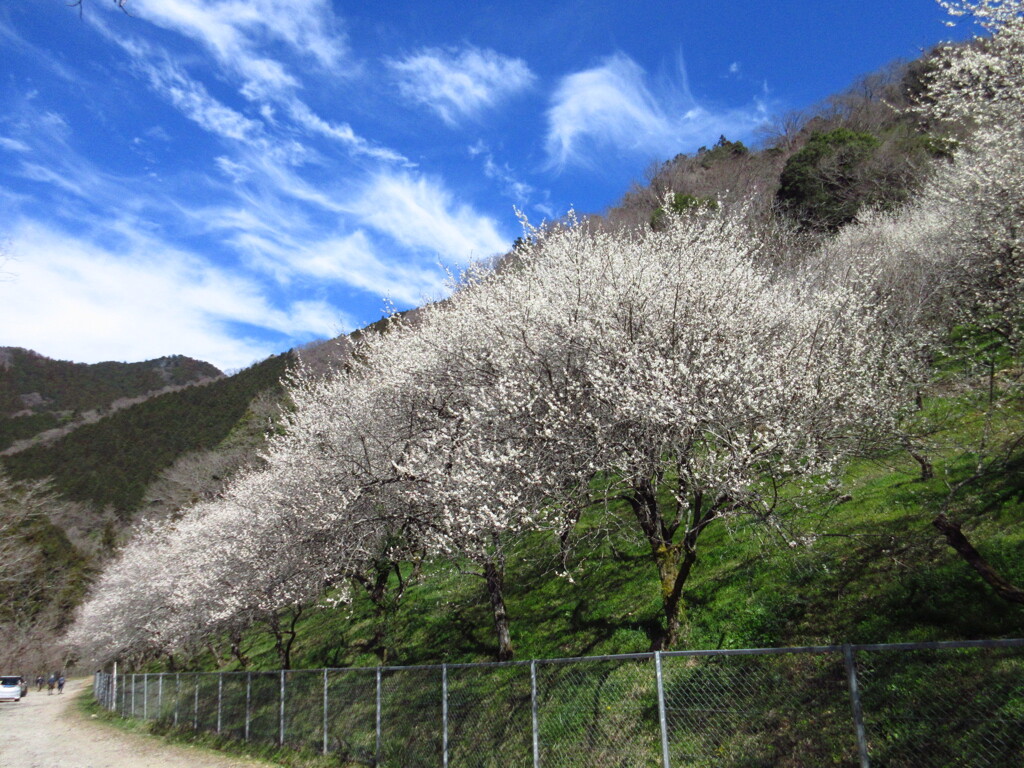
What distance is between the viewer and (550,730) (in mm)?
9148

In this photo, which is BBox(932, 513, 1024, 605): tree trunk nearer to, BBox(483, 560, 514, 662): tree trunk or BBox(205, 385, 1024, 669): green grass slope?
BBox(205, 385, 1024, 669): green grass slope

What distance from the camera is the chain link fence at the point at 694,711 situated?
6164 millimetres

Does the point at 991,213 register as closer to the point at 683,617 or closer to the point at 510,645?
the point at 683,617

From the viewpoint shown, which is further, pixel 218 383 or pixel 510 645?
pixel 218 383

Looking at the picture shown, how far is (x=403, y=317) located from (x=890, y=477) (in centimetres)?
1354

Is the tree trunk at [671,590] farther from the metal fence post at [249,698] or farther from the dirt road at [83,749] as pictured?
the metal fence post at [249,698]

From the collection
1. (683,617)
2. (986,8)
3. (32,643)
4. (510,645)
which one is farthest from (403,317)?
(32,643)

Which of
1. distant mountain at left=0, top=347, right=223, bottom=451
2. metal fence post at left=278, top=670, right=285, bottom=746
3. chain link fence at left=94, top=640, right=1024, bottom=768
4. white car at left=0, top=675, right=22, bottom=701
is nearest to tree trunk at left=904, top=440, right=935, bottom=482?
chain link fence at left=94, top=640, right=1024, bottom=768

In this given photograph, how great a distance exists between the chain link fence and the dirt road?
378cm

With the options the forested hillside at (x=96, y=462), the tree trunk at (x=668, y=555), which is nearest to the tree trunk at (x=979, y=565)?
the tree trunk at (x=668, y=555)

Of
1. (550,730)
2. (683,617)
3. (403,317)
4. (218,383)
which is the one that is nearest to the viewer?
(550,730)

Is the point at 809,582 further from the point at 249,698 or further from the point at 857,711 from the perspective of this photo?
the point at 249,698

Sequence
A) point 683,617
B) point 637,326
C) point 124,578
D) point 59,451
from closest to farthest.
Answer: point 683,617
point 637,326
point 124,578
point 59,451

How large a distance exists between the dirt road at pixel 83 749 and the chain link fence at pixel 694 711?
12.4 feet
